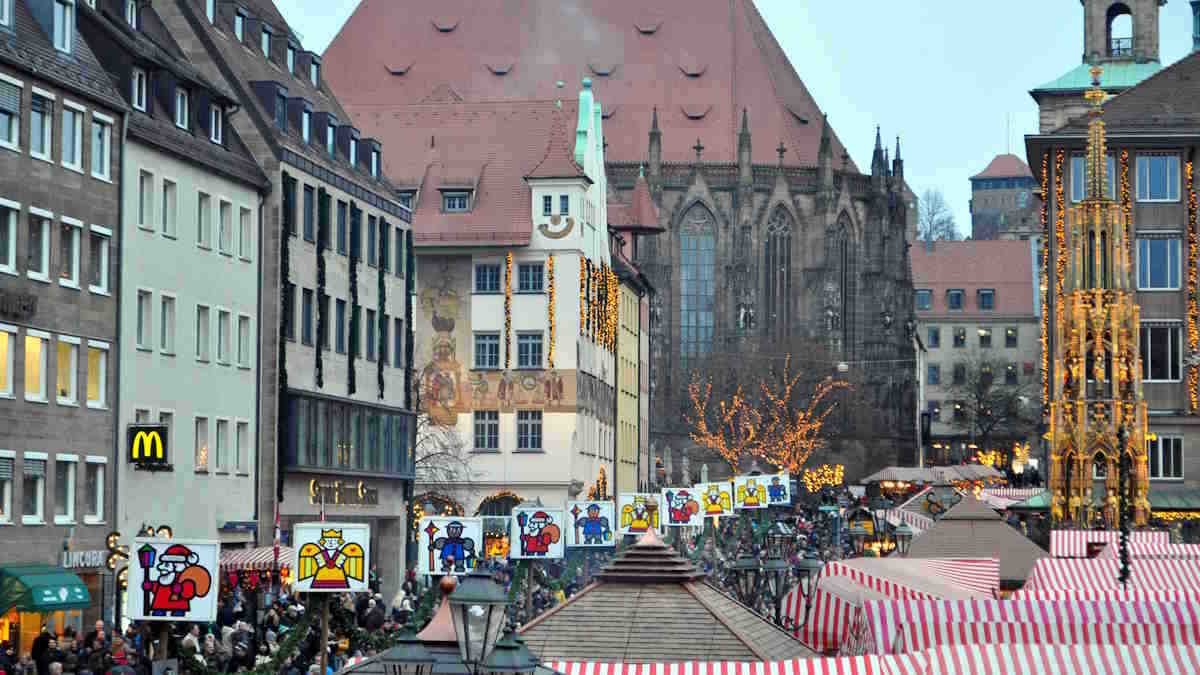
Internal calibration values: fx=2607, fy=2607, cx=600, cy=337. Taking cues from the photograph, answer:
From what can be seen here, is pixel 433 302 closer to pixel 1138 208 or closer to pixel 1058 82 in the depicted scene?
pixel 1138 208

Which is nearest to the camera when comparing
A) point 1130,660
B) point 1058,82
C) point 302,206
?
point 1130,660

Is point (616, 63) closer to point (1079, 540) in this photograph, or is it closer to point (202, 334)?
point (202, 334)

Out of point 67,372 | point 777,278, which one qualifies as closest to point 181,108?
point 67,372

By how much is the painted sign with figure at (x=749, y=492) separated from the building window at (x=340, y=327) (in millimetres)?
10671

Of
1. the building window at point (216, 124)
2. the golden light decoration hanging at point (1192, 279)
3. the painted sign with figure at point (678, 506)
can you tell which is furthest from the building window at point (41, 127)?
the golden light decoration hanging at point (1192, 279)

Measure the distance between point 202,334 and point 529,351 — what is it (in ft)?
106

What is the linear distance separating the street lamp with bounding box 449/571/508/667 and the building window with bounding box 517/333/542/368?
69328mm

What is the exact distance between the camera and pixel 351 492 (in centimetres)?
6197

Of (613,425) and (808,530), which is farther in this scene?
(613,425)

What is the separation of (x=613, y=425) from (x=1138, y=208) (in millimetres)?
26554

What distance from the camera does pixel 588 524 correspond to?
42469 mm

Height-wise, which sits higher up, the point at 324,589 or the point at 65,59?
the point at 65,59

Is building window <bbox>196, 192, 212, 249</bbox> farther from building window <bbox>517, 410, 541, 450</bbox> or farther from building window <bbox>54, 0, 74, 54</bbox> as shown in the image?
building window <bbox>517, 410, 541, 450</bbox>

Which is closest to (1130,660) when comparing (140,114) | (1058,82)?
(140,114)
